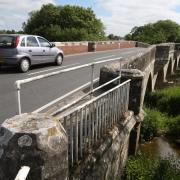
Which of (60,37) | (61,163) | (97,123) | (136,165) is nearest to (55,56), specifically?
(136,165)

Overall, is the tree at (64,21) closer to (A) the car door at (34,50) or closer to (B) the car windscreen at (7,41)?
(A) the car door at (34,50)

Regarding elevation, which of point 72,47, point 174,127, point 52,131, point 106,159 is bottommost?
point 174,127

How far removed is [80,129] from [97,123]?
1.00 meters

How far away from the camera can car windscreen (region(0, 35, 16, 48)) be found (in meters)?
14.3

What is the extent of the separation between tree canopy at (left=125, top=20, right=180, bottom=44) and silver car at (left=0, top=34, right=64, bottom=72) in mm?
55506

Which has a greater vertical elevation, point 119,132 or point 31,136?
point 31,136

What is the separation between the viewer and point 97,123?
6156mm

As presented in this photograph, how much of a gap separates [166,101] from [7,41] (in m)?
12.9

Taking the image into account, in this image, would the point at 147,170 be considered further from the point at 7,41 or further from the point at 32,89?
the point at 7,41

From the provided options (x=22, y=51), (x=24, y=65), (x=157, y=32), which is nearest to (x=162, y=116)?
(x=24, y=65)

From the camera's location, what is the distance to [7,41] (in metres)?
14.6

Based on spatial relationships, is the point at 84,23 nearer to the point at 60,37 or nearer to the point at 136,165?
the point at 60,37

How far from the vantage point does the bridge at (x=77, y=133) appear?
10.5 ft

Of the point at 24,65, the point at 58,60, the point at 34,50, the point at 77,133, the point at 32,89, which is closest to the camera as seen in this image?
the point at 77,133
